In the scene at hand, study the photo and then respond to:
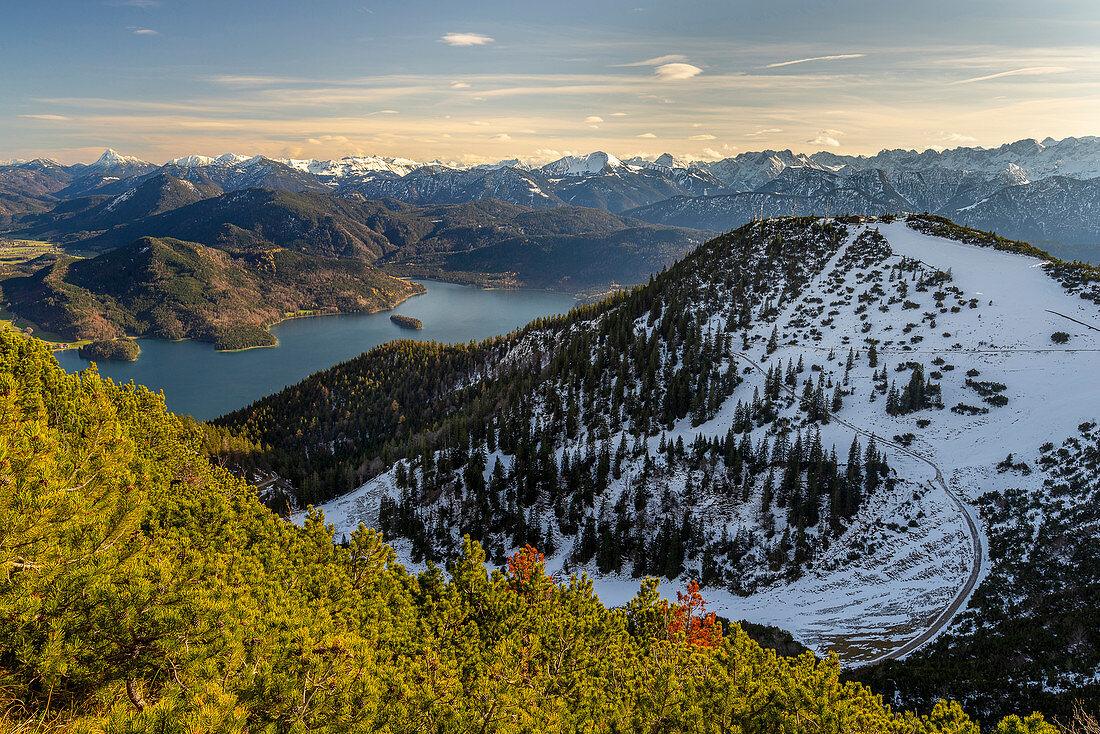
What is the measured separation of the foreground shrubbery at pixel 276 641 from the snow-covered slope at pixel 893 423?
28.0m

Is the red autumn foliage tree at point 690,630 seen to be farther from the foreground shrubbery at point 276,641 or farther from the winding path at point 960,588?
the winding path at point 960,588

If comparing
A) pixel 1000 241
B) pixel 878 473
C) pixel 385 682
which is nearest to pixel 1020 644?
pixel 878 473

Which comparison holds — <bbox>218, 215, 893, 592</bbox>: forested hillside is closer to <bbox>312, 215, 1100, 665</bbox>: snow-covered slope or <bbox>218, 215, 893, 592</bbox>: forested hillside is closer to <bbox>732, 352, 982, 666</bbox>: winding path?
<bbox>312, 215, 1100, 665</bbox>: snow-covered slope

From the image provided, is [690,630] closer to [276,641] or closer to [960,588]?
[276,641]

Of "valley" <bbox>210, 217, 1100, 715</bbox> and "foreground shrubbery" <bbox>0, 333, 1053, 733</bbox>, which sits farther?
"valley" <bbox>210, 217, 1100, 715</bbox>

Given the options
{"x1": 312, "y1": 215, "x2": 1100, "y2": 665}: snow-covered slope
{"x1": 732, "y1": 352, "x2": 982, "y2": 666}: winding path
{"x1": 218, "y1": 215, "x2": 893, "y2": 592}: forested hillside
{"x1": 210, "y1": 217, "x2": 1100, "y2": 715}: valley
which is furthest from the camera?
{"x1": 218, "y1": 215, "x2": 893, "y2": 592}: forested hillside

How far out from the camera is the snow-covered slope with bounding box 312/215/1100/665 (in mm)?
43969

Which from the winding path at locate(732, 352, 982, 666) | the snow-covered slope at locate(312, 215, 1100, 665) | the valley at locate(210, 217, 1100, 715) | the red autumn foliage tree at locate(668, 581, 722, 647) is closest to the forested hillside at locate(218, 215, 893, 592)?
the valley at locate(210, 217, 1100, 715)

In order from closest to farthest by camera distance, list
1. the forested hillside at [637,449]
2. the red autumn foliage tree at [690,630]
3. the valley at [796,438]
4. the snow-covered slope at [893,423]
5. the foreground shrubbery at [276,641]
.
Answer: the foreground shrubbery at [276,641], the red autumn foliage tree at [690,630], the snow-covered slope at [893,423], the valley at [796,438], the forested hillside at [637,449]

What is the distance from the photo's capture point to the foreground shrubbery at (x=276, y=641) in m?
10.5

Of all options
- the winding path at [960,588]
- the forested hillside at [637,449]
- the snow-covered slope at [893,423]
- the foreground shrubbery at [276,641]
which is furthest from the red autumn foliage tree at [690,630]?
the forested hillside at [637,449]

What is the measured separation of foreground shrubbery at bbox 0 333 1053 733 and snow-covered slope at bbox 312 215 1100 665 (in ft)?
92.0

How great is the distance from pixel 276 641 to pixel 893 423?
67.3 meters

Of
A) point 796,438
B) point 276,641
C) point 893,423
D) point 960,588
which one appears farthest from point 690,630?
point 893,423
